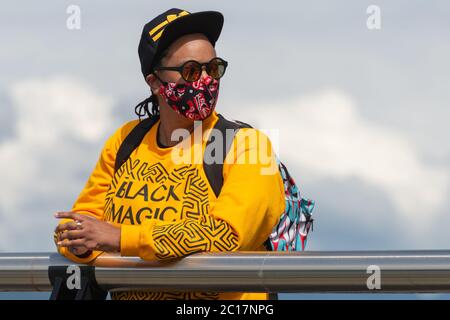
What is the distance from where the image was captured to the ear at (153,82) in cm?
555

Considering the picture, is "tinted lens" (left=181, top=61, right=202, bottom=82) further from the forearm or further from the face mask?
the forearm

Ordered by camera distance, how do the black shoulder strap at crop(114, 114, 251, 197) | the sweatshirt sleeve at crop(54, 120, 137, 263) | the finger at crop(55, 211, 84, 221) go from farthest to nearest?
the sweatshirt sleeve at crop(54, 120, 137, 263) < the black shoulder strap at crop(114, 114, 251, 197) < the finger at crop(55, 211, 84, 221)

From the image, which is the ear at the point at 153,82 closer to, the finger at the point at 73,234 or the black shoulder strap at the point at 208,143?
the black shoulder strap at the point at 208,143

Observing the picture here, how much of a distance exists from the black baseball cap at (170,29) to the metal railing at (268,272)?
3.88 ft

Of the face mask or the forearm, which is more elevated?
the face mask

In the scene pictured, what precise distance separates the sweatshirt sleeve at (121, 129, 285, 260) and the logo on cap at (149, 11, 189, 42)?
30.1 inches

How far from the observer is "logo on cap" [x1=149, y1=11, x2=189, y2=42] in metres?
5.43

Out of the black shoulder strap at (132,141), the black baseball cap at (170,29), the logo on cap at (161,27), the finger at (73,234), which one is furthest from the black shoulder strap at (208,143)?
the finger at (73,234)

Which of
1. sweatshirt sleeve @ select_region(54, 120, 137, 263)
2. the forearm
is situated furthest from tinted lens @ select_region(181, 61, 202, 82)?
the forearm
